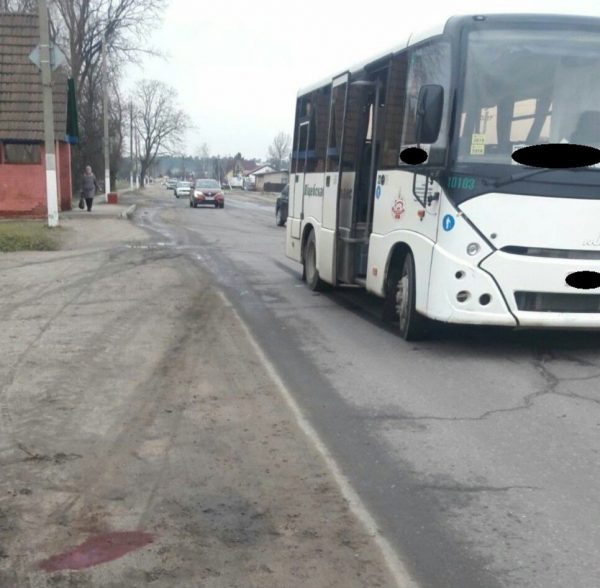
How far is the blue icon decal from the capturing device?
7.23 metres

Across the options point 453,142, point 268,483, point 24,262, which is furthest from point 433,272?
point 24,262

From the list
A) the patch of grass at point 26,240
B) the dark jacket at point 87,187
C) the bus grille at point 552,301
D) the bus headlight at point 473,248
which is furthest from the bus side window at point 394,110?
the dark jacket at point 87,187

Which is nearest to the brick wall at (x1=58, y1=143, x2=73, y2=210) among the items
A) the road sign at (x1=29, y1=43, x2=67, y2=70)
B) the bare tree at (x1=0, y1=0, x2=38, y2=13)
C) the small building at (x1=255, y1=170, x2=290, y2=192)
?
the road sign at (x1=29, y1=43, x2=67, y2=70)

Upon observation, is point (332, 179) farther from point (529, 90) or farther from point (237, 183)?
point (237, 183)

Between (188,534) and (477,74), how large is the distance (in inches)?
203

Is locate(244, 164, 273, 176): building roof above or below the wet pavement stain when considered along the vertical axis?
below

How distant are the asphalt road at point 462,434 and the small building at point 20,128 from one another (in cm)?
1926

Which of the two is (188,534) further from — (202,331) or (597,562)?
(202,331)

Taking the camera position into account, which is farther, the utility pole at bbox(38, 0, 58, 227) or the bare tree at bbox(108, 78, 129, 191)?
the bare tree at bbox(108, 78, 129, 191)

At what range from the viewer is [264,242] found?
21672 mm

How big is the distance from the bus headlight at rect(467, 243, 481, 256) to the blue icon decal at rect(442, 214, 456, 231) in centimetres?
24

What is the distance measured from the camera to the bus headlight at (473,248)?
7.20 m

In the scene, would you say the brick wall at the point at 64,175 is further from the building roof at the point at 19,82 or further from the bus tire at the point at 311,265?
the bus tire at the point at 311,265

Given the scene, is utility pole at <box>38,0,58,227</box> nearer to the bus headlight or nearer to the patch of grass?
the patch of grass
